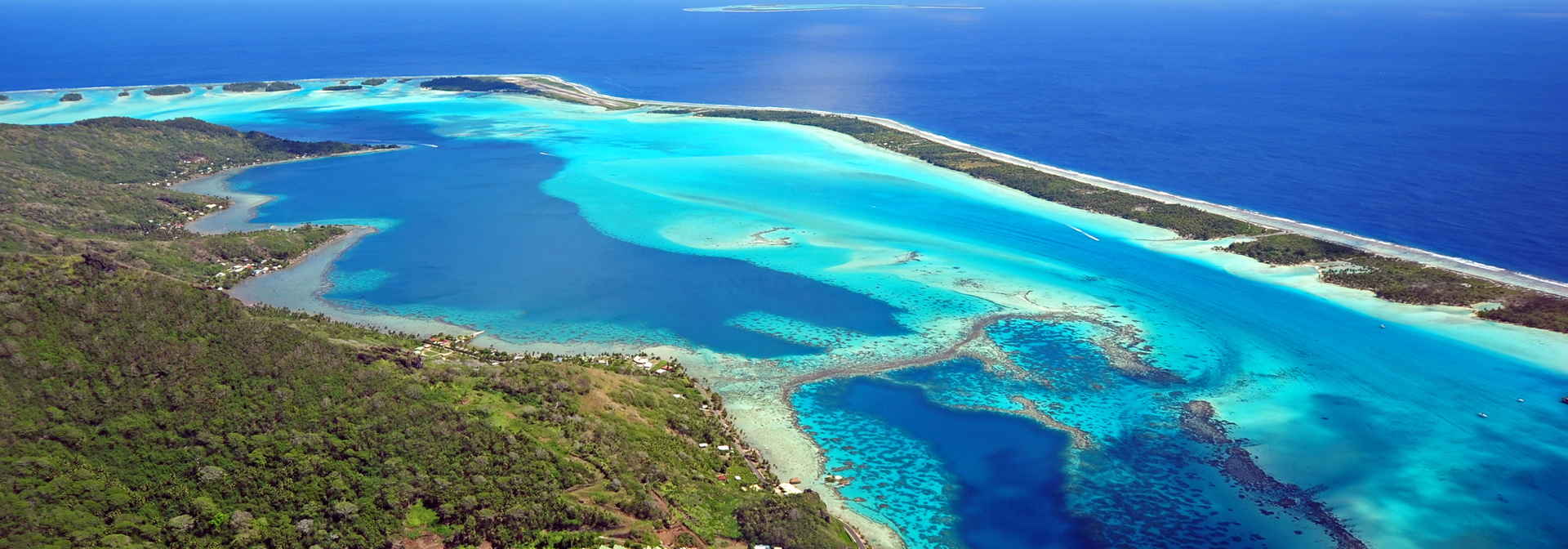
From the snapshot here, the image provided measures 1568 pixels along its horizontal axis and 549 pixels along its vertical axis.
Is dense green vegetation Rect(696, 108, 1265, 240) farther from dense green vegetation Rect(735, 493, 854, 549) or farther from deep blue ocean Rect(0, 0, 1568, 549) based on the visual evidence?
dense green vegetation Rect(735, 493, 854, 549)

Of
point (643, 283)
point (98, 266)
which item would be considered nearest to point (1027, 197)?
point (643, 283)

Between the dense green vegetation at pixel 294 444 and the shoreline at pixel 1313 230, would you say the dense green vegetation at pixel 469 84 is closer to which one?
the shoreline at pixel 1313 230

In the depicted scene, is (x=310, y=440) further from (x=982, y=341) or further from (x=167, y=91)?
(x=167, y=91)

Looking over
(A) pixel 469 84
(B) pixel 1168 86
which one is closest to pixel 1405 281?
(B) pixel 1168 86

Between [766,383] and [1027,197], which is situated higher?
[1027,197]

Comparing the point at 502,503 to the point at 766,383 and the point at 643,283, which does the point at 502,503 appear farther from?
the point at 643,283

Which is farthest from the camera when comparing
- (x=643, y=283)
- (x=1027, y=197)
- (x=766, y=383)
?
(x=1027, y=197)
